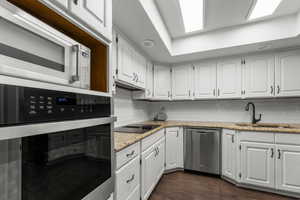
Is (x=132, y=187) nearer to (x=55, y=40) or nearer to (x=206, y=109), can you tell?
(x=55, y=40)

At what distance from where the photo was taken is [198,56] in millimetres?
2744

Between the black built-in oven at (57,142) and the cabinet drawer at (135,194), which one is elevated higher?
the black built-in oven at (57,142)

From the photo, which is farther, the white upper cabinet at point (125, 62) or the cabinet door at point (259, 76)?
the cabinet door at point (259, 76)

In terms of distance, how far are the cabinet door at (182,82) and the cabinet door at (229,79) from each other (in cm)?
55

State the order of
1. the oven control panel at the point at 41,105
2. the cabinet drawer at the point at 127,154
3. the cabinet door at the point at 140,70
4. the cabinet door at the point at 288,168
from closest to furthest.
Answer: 1. the oven control panel at the point at 41,105
2. the cabinet drawer at the point at 127,154
3. the cabinet door at the point at 288,168
4. the cabinet door at the point at 140,70

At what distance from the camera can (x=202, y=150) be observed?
248 cm

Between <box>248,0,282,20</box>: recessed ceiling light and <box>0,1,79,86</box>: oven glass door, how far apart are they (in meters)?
2.23

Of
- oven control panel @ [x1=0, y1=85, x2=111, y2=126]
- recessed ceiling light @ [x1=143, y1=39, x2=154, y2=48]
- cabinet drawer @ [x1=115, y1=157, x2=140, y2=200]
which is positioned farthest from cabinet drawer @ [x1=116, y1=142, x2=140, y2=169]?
recessed ceiling light @ [x1=143, y1=39, x2=154, y2=48]

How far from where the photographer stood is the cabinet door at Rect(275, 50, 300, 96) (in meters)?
2.30

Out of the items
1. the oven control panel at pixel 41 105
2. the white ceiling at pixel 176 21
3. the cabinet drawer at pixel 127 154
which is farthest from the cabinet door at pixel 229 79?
the oven control panel at pixel 41 105

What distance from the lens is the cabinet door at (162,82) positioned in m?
3.04

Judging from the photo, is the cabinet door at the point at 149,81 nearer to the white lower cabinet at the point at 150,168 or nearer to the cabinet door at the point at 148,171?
the white lower cabinet at the point at 150,168

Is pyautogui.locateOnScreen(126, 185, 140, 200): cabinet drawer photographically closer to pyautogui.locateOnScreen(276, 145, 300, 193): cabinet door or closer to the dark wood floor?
the dark wood floor

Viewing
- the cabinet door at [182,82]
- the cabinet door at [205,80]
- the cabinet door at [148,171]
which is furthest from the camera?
the cabinet door at [182,82]
